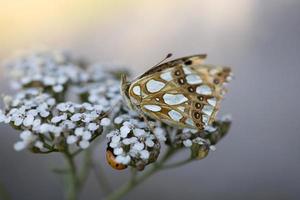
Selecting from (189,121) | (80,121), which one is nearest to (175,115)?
(189,121)

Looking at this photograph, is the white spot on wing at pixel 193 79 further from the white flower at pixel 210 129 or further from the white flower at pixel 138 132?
the white flower at pixel 138 132

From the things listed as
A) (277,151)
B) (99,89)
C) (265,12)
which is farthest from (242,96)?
(99,89)

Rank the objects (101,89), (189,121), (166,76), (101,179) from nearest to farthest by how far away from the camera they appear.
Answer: (189,121)
(166,76)
(101,89)
(101,179)

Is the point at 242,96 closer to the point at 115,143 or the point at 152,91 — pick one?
the point at 152,91

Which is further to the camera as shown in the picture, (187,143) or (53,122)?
(187,143)

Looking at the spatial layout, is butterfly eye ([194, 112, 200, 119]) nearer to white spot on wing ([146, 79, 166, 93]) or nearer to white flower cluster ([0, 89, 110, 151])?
white spot on wing ([146, 79, 166, 93])

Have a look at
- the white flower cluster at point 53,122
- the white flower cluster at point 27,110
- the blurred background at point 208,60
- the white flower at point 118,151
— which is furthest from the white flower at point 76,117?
the blurred background at point 208,60

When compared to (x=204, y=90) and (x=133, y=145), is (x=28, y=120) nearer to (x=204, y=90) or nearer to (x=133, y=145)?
(x=133, y=145)

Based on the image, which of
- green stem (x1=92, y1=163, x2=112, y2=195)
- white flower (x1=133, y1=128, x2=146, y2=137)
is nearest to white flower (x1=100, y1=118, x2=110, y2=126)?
white flower (x1=133, y1=128, x2=146, y2=137)
